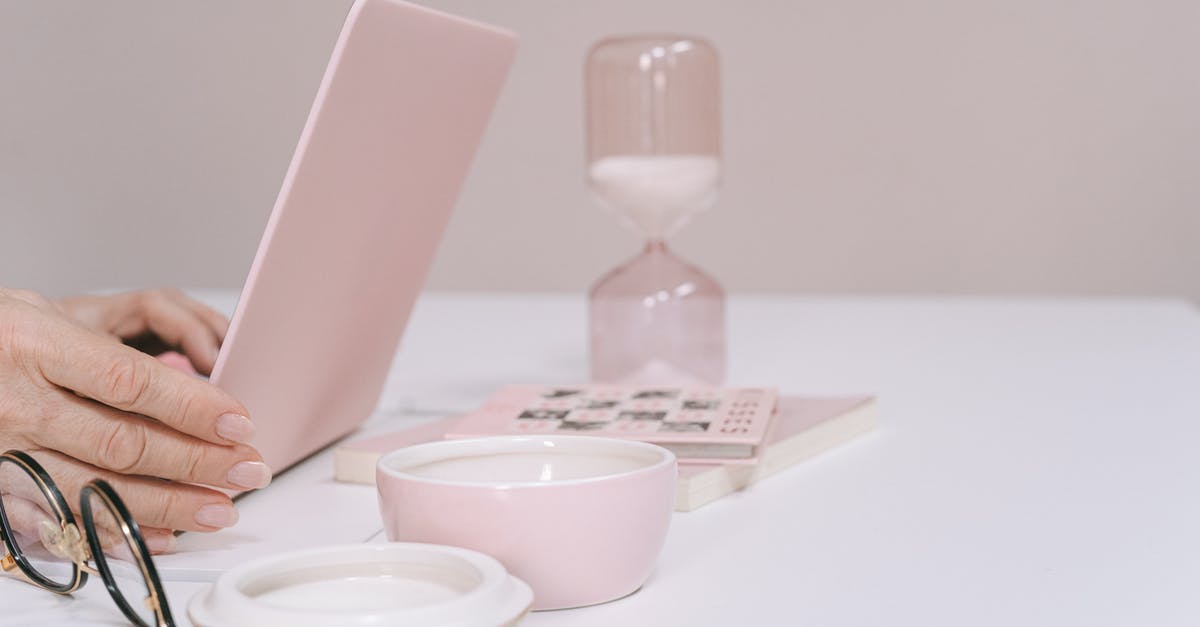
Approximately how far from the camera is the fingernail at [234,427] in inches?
25.4

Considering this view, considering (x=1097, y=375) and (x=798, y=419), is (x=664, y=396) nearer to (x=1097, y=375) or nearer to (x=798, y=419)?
(x=798, y=419)

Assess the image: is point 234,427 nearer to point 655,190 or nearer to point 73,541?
point 73,541

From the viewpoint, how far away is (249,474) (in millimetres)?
670

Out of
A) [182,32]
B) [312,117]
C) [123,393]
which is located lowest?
[123,393]

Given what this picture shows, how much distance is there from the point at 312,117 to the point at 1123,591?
465 mm

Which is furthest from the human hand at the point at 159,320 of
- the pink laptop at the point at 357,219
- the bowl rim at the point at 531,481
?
the bowl rim at the point at 531,481

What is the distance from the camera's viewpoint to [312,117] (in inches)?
26.6

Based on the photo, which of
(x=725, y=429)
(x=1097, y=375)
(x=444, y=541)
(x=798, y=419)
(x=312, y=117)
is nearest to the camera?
(x=444, y=541)

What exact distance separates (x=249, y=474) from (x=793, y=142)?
10.6 ft

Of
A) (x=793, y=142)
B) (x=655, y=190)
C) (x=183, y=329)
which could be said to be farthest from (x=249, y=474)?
(x=793, y=142)

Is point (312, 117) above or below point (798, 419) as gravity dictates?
above

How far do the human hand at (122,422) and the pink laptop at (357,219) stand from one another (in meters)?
0.05

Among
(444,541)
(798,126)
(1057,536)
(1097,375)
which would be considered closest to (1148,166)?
(798,126)

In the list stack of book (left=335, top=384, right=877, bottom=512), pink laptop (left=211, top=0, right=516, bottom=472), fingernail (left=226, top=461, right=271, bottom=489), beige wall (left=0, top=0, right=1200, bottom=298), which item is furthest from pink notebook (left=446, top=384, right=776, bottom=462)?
beige wall (left=0, top=0, right=1200, bottom=298)
